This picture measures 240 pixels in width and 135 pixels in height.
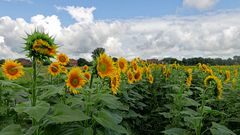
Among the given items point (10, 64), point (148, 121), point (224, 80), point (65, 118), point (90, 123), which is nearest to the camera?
point (65, 118)

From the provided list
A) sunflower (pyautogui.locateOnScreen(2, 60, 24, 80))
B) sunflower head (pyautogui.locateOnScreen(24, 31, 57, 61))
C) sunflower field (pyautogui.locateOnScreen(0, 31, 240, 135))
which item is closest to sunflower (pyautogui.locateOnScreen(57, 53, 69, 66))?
sunflower field (pyautogui.locateOnScreen(0, 31, 240, 135))

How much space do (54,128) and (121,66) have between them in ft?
7.68

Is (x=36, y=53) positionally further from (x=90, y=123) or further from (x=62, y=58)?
(x=62, y=58)

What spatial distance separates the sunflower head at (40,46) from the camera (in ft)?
7.79

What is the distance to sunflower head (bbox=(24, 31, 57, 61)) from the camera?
237 centimetres

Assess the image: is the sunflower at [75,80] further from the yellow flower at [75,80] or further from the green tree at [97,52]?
the green tree at [97,52]

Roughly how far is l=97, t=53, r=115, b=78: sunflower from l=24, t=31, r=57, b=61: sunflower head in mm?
528

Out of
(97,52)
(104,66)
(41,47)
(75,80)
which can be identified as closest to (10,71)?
(75,80)

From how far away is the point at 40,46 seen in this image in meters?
2.38

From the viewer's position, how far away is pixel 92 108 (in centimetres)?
282

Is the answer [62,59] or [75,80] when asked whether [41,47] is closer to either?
[75,80]

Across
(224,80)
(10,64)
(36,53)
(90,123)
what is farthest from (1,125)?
(224,80)

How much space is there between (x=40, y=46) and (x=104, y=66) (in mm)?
711

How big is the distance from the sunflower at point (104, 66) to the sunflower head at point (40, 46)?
53cm
